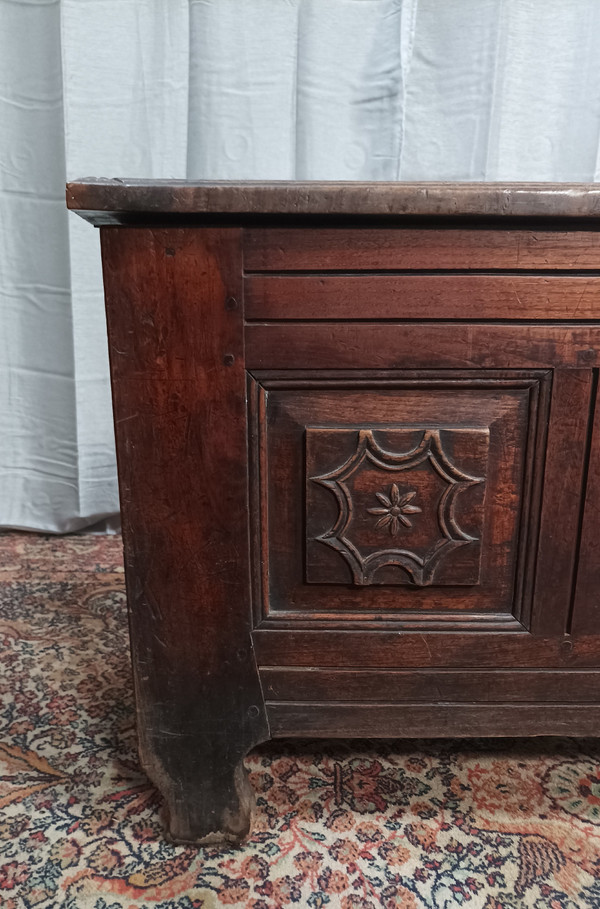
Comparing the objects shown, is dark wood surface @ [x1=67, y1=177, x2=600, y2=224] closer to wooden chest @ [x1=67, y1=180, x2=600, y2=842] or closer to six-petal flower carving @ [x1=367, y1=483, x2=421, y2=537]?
wooden chest @ [x1=67, y1=180, x2=600, y2=842]

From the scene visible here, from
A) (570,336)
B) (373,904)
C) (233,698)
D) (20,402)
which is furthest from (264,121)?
(373,904)

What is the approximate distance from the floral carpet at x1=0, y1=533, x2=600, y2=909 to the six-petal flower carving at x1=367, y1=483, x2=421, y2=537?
45cm

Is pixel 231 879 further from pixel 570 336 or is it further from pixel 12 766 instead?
pixel 570 336

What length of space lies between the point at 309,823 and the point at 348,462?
0.53 meters

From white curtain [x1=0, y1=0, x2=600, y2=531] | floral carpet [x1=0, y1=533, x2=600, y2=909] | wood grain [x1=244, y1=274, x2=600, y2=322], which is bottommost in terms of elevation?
floral carpet [x1=0, y1=533, x2=600, y2=909]

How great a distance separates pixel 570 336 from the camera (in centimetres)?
79

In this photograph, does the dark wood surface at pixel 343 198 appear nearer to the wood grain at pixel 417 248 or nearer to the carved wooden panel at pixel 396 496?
the wood grain at pixel 417 248

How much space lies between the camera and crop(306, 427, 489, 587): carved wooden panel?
32.5 inches

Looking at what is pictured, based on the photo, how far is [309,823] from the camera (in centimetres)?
96

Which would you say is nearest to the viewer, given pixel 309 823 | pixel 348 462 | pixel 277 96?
pixel 348 462

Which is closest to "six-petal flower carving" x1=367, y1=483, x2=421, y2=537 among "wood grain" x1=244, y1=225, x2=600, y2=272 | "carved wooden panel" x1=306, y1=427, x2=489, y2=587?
"carved wooden panel" x1=306, y1=427, x2=489, y2=587

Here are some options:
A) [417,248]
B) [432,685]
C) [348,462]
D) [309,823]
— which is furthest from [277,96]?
[309,823]

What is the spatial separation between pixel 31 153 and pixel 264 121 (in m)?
0.62

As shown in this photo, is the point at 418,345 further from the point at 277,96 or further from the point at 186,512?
the point at 277,96
